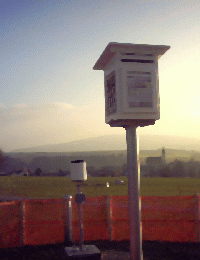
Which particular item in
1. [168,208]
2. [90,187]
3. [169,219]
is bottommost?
[90,187]

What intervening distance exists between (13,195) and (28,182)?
10.0 feet

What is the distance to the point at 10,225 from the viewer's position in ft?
28.2

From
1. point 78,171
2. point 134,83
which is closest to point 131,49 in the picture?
point 134,83

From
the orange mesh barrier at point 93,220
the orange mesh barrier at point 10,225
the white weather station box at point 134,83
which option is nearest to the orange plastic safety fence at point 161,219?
the orange mesh barrier at point 93,220

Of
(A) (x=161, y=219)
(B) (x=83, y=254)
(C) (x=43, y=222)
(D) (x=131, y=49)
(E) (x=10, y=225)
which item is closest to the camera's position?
(D) (x=131, y=49)

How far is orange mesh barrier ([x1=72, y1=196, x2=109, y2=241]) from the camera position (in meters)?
9.01

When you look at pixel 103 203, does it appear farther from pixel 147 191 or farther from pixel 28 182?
pixel 28 182

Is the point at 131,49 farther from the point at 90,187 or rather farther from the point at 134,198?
the point at 90,187

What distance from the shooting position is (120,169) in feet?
126

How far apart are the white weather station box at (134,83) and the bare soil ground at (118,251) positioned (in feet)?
10.7

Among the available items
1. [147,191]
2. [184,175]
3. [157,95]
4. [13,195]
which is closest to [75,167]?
[157,95]

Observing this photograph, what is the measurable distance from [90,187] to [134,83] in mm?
27978

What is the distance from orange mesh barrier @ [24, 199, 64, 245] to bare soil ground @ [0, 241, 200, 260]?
1.16 ft

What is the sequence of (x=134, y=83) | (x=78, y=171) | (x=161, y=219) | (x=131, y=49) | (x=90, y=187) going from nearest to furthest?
(x=134, y=83)
(x=131, y=49)
(x=78, y=171)
(x=161, y=219)
(x=90, y=187)
